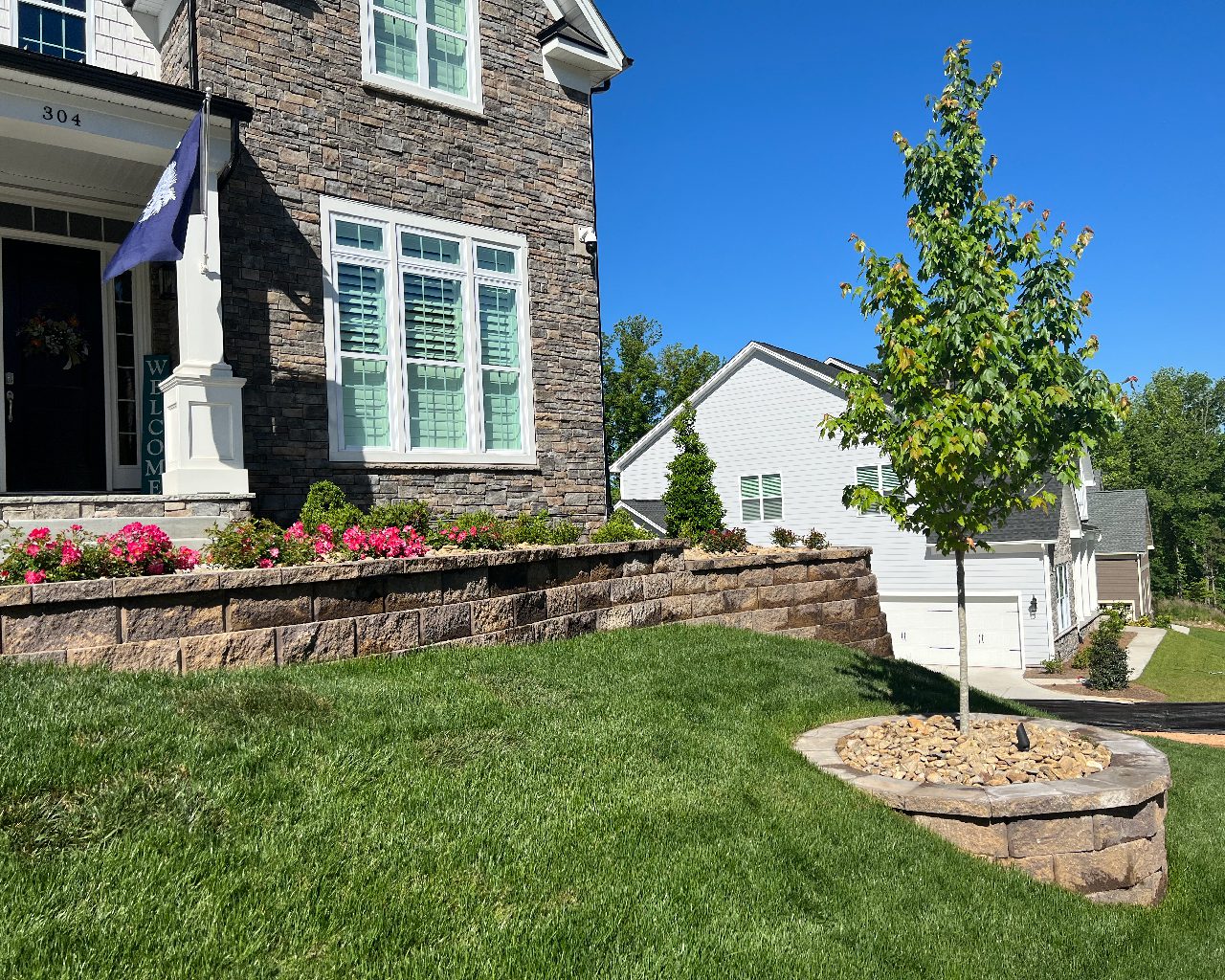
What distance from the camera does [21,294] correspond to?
951 centimetres

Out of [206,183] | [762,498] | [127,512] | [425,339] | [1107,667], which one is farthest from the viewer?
[762,498]

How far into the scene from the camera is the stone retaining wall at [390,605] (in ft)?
18.1

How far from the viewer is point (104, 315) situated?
9.91m

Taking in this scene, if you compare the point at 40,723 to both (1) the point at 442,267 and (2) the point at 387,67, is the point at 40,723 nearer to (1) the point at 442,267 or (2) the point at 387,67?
(1) the point at 442,267

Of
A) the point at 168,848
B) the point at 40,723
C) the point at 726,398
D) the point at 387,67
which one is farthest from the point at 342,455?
the point at 726,398

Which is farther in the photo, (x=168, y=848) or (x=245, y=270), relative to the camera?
(x=245, y=270)

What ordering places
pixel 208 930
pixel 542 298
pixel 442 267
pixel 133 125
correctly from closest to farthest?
pixel 208 930
pixel 133 125
pixel 442 267
pixel 542 298

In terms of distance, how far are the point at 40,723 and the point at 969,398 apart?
5717 millimetres

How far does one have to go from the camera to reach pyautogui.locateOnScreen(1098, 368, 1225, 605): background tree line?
5631cm

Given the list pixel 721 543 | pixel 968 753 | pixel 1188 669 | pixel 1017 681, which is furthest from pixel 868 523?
pixel 968 753

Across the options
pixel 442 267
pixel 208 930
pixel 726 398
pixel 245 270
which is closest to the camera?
pixel 208 930

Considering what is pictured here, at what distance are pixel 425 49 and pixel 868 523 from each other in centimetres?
1818

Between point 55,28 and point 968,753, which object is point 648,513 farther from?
point 968,753

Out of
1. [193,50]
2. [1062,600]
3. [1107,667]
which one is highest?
[193,50]
